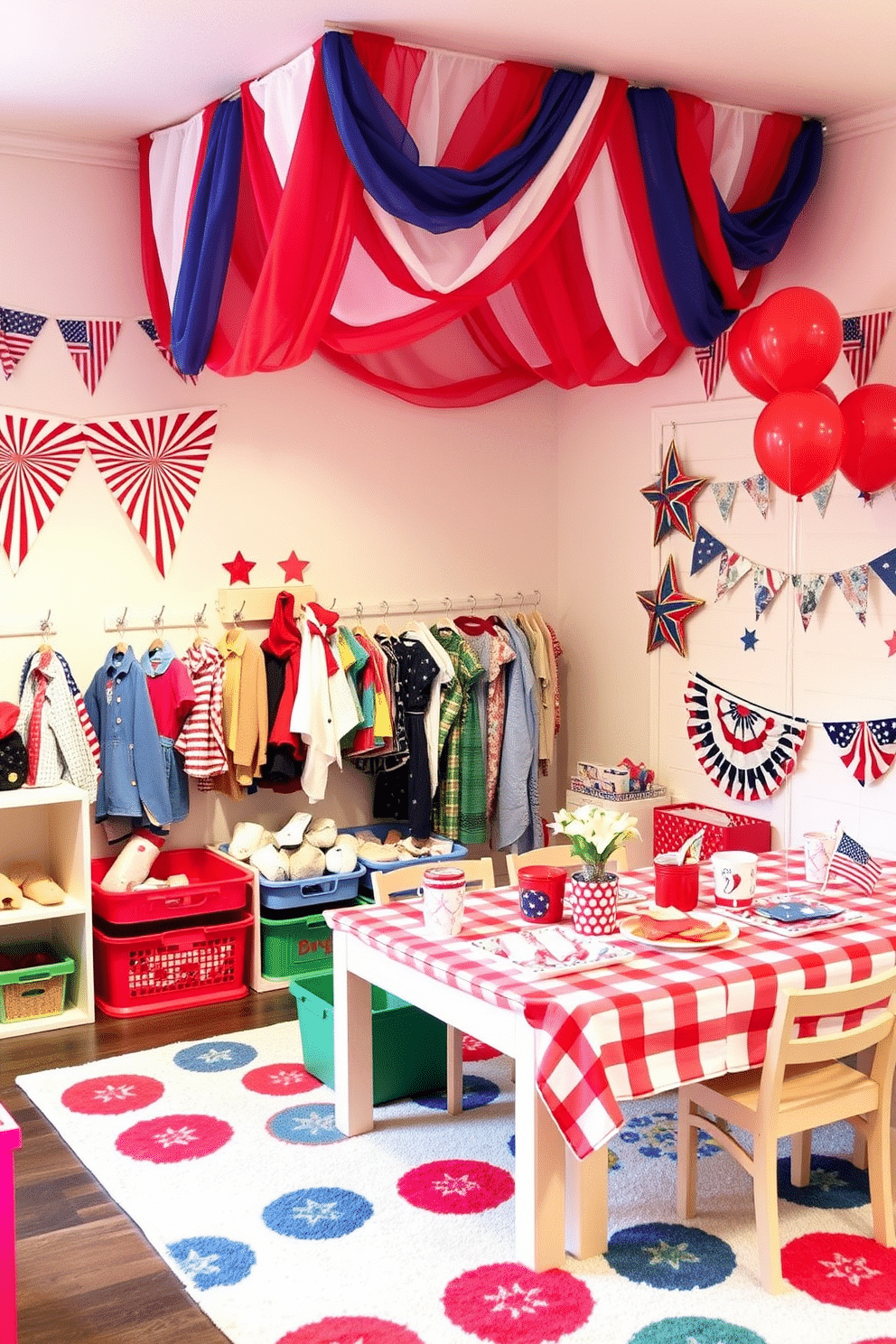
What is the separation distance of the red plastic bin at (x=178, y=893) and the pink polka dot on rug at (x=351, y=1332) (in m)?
2.13

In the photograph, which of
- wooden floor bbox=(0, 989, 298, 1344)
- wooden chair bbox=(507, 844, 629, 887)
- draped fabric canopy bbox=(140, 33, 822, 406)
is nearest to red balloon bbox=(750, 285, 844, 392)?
draped fabric canopy bbox=(140, 33, 822, 406)

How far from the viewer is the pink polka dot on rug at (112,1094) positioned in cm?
386

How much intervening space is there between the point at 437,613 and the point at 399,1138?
2.57 metres

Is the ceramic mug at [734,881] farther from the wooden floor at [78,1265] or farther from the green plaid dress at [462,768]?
the green plaid dress at [462,768]

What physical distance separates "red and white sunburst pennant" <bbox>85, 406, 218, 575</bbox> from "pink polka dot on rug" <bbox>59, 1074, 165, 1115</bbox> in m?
1.87

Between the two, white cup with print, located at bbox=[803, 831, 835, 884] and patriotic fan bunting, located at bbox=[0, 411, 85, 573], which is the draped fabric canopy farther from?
white cup with print, located at bbox=[803, 831, 835, 884]

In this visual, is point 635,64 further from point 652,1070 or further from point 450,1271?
point 450,1271

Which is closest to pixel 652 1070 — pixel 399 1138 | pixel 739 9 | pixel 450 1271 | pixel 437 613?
pixel 450 1271

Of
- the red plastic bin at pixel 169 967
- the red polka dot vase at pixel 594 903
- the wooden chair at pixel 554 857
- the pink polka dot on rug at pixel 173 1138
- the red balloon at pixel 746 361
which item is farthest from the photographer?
the red plastic bin at pixel 169 967

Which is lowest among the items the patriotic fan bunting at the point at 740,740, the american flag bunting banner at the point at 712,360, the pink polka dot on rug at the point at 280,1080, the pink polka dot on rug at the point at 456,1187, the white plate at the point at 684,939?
the pink polka dot on rug at the point at 456,1187

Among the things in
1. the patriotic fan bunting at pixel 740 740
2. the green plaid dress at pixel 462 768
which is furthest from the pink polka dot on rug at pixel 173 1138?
the patriotic fan bunting at pixel 740 740

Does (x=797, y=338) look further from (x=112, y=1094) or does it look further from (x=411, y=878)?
(x=112, y=1094)

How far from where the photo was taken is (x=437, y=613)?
5.73 m

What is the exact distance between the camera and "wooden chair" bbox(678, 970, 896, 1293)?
2.79 metres
